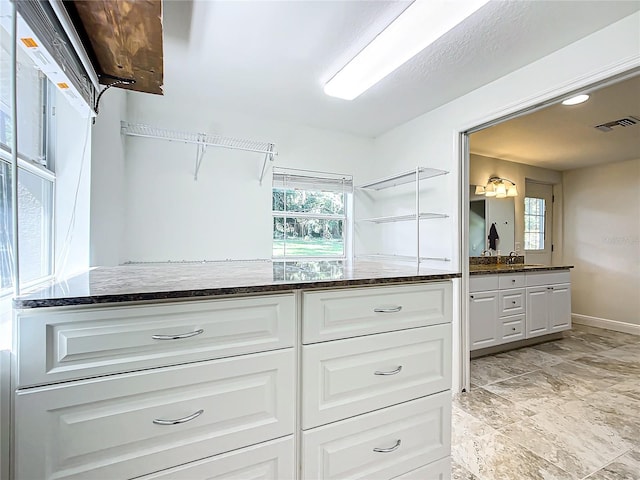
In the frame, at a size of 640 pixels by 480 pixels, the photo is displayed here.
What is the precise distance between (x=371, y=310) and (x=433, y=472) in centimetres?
79

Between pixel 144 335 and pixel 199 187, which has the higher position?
pixel 199 187

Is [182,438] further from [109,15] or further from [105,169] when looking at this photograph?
[105,169]

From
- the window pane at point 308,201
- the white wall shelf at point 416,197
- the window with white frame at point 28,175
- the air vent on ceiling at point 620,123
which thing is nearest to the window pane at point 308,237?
the window pane at point 308,201

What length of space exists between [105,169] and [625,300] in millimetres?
6158

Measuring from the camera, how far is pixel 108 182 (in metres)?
2.04

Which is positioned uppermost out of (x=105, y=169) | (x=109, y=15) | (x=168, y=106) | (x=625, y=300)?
(x=168, y=106)

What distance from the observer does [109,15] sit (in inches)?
40.8

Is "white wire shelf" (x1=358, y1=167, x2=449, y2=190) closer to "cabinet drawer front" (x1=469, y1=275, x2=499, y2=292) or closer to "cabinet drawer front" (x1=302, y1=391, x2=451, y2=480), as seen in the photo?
"cabinet drawer front" (x1=469, y1=275, x2=499, y2=292)

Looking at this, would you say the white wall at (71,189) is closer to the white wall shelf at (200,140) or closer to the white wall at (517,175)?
the white wall shelf at (200,140)

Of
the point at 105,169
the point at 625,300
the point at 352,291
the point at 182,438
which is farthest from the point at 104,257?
the point at 625,300

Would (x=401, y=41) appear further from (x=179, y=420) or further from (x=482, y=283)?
(x=482, y=283)

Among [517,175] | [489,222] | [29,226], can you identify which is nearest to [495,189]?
[489,222]

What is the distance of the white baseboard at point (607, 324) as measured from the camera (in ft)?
14.3

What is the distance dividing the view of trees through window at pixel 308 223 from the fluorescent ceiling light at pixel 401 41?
49.7 inches
